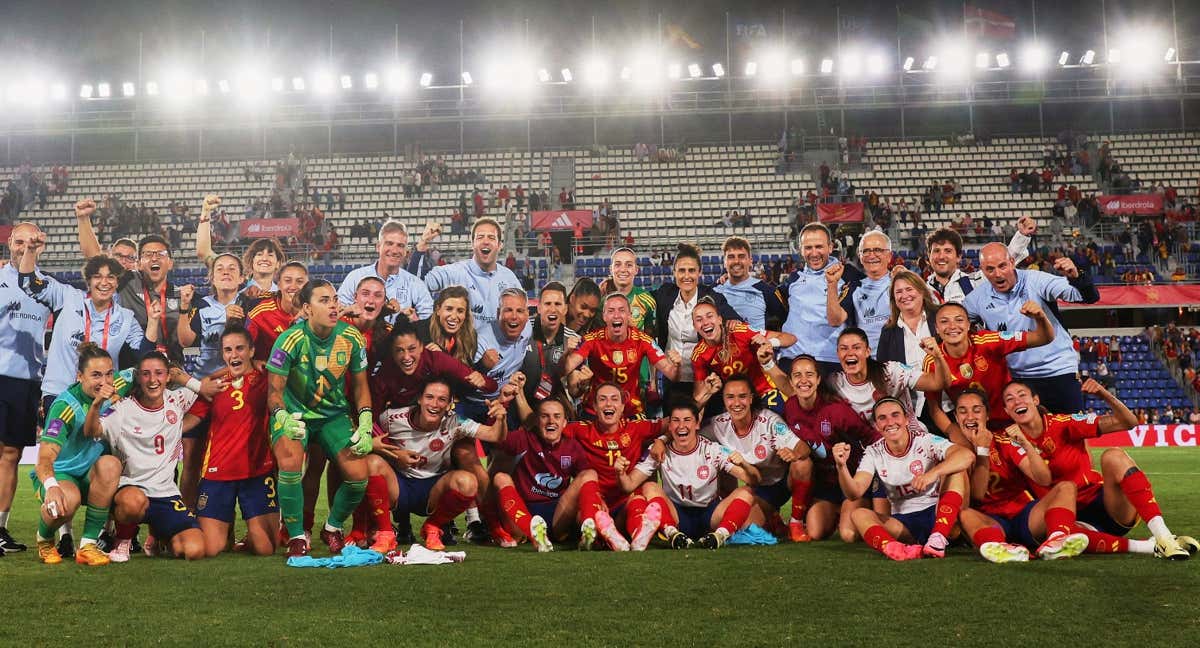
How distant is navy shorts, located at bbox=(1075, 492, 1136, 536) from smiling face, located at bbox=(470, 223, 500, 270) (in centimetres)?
454

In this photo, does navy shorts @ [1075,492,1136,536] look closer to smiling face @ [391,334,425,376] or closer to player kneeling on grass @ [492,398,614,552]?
player kneeling on grass @ [492,398,614,552]

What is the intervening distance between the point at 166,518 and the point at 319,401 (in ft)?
4.00

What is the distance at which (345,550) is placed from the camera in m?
5.81

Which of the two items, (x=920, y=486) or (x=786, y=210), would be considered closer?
(x=920, y=486)

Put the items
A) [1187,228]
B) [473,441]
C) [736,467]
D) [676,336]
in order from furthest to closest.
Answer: [1187,228] → [676,336] → [473,441] → [736,467]

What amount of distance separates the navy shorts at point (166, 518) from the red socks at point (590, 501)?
97.5 inches

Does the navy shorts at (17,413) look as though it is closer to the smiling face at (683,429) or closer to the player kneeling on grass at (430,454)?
the player kneeling on grass at (430,454)

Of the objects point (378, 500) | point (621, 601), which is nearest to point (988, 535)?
point (621, 601)

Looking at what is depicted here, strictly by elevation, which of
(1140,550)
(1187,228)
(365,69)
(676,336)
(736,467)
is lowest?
(1140,550)

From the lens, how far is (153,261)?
7.41 m

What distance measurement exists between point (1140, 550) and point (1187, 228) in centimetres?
2463

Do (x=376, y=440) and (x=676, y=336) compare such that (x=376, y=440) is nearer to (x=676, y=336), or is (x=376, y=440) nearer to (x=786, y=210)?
(x=676, y=336)

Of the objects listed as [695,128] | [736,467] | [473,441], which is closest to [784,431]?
[736,467]

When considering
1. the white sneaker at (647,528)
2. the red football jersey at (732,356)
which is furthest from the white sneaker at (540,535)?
the red football jersey at (732,356)
